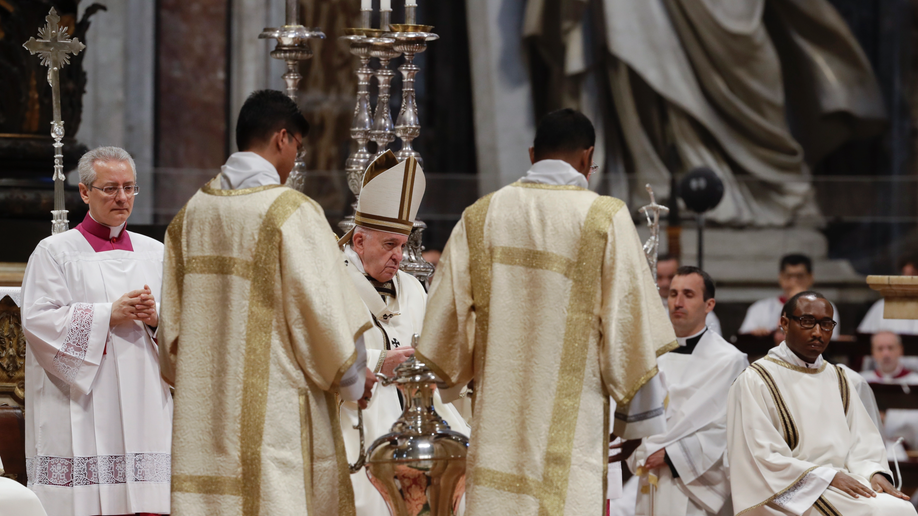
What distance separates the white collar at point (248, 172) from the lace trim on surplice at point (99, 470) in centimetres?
137

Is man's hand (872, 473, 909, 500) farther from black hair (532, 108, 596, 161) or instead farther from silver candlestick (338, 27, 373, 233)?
silver candlestick (338, 27, 373, 233)

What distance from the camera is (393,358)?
14.2 feet

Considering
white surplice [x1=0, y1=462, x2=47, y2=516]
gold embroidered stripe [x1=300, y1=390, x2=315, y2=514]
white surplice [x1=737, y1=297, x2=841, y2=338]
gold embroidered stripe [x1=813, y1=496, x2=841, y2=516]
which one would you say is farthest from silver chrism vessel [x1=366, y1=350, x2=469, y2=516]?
white surplice [x1=737, y1=297, x2=841, y2=338]

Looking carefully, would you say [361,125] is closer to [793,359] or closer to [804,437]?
[793,359]

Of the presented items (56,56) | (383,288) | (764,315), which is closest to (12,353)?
(56,56)

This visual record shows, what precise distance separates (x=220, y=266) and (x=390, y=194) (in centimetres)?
104

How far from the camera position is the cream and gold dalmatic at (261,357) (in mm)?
3502

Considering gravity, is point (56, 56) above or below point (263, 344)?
above

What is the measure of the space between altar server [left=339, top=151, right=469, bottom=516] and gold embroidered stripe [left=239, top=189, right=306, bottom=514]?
2.83 ft

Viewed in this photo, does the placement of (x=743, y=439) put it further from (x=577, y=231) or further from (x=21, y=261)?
(x=21, y=261)

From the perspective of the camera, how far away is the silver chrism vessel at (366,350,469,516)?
3729mm

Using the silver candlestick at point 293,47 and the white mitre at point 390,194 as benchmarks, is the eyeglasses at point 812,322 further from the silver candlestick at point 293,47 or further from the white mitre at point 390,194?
the silver candlestick at point 293,47

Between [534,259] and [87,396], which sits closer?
[534,259]

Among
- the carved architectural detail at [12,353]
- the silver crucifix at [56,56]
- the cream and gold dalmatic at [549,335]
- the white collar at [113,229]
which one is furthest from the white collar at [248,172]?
the carved architectural detail at [12,353]
